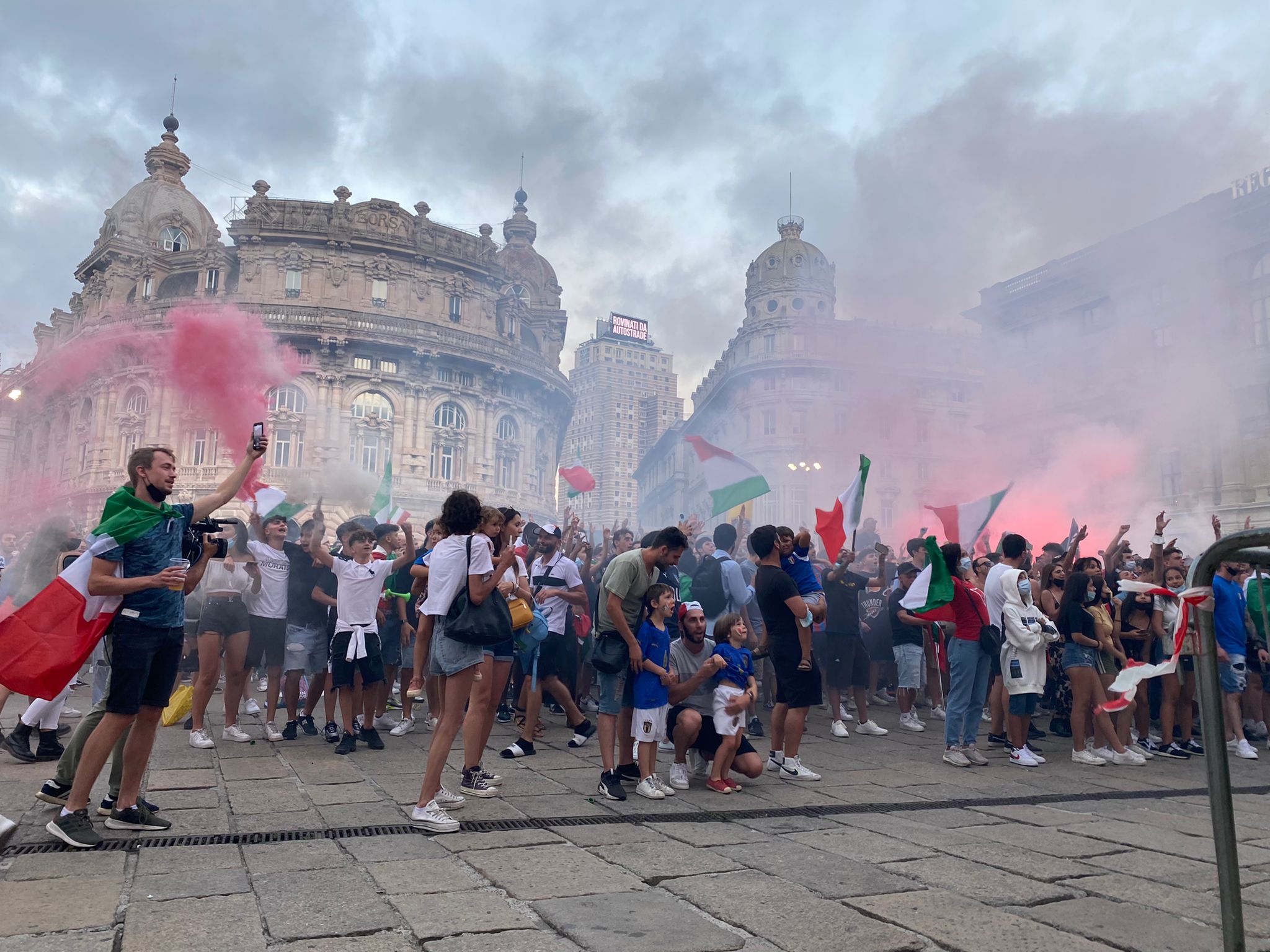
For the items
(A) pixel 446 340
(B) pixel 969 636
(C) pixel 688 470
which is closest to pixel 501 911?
(B) pixel 969 636

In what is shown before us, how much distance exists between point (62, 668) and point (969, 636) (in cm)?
592

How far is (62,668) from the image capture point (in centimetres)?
393

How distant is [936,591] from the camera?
267 inches

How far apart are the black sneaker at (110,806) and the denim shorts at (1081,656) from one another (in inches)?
251

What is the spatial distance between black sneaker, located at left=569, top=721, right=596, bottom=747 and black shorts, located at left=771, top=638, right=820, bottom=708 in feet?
6.18

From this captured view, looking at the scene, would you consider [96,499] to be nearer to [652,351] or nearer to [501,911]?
[501,911]

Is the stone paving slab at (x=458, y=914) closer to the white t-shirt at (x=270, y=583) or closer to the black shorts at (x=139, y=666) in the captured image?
the black shorts at (x=139, y=666)

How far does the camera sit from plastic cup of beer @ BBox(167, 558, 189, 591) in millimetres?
3941

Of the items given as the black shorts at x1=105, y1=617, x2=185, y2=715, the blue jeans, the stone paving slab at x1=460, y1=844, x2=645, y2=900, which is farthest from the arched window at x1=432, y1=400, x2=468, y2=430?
the stone paving slab at x1=460, y1=844, x2=645, y2=900

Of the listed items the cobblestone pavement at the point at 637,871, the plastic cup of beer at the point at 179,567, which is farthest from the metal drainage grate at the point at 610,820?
the plastic cup of beer at the point at 179,567

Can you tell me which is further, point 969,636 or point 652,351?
point 652,351

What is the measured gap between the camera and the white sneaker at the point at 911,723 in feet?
27.0

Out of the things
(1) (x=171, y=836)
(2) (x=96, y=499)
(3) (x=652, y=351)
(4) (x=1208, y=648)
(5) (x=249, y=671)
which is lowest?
(1) (x=171, y=836)

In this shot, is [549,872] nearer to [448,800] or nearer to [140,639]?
[448,800]
